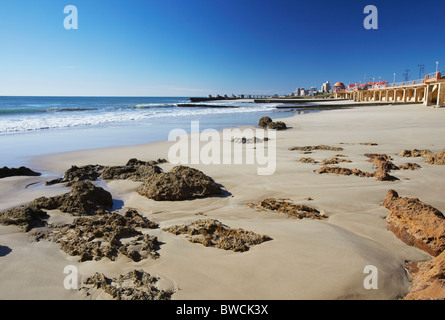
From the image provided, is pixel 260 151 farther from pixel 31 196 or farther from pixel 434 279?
pixel 434 279

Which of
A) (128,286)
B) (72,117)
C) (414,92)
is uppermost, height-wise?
(414,92)

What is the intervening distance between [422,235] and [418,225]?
0.48 feet

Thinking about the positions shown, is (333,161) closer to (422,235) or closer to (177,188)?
(422,235)

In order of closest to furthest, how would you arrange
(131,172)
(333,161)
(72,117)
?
(131,172) < (333,161) < (72,117)

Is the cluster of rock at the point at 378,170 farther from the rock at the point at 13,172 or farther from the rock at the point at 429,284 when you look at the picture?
the rock at the point at 13,172

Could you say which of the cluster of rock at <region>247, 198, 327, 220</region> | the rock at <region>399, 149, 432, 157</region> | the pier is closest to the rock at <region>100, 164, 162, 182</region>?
the cluster of rock at <region>247, 198, 327, 220</region>

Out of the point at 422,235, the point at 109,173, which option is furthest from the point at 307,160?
the point at 109,173

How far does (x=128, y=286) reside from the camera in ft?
7.09

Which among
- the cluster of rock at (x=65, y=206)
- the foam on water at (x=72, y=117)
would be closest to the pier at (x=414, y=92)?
the foam on water at (x=72, y=117)

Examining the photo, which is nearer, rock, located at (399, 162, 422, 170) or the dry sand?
the dry sand

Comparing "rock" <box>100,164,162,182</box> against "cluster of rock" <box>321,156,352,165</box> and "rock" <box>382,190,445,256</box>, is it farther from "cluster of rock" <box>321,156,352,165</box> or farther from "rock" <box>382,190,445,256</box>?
"rock" <box>382,190,445,256</box>

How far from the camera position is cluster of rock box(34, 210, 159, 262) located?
264 centimetres

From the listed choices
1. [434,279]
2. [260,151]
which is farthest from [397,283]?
[260,151]

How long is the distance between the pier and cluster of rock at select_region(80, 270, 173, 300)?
2702cm
